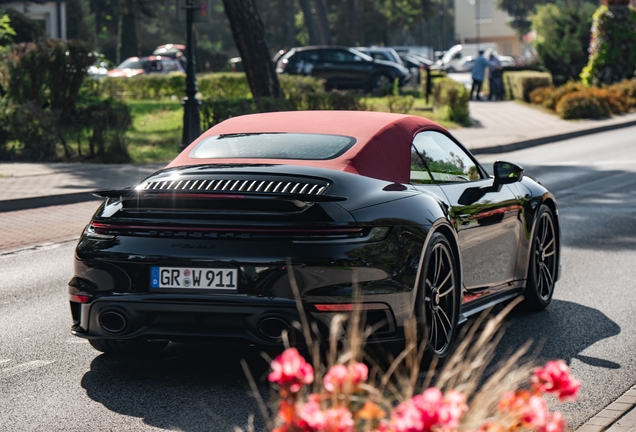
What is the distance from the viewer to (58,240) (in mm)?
11914

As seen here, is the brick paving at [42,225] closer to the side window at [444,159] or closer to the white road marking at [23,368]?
the white road marking at [23,368]

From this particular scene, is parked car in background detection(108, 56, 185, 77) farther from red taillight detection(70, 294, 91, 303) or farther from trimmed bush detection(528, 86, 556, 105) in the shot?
red taillight detection(70, 294, 91, 303)

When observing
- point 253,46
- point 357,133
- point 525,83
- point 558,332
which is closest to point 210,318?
point 357,133

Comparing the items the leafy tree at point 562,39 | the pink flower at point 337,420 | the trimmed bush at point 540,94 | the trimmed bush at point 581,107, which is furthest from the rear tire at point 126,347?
the leafy tree at point 562,39

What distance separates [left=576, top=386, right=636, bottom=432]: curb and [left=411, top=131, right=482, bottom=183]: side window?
1776 millimetres

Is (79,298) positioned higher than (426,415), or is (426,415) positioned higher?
(426,415)

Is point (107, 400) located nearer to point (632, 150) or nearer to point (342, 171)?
point (342, 171)

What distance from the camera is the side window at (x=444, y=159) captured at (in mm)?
6711

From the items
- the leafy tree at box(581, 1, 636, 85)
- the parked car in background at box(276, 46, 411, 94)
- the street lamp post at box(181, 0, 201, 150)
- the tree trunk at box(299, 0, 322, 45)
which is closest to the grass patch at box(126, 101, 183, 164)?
the street lamp post at box(181, 0, 201, 150)

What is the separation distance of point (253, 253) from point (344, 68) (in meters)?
36.9

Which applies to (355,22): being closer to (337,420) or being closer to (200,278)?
(200,278)

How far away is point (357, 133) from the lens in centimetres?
655

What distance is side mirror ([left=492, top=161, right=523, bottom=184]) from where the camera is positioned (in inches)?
276

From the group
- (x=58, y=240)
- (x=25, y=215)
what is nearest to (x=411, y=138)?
(x=58, y=240)
